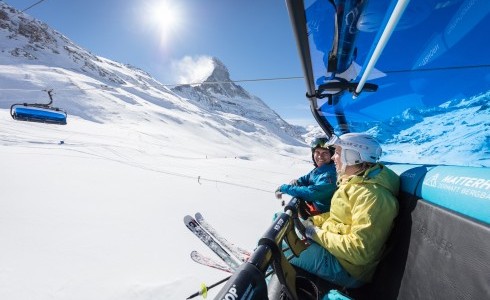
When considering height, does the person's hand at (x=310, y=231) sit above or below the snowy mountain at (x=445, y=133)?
below

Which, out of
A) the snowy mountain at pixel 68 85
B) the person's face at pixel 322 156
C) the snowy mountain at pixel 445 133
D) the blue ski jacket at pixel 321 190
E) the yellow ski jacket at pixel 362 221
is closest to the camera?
the yellow ski jacket at pixel 362 221

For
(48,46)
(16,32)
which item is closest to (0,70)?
(48,46)

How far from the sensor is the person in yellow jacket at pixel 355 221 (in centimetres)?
218

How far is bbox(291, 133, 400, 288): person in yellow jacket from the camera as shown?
218 centimetres

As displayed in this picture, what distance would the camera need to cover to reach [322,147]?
471cm

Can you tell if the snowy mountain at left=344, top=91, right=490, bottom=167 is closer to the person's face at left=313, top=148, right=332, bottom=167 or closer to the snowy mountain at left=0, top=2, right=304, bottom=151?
the person's face at left=313, top=148, right=332, bottom=167

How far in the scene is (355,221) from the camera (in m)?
2.23

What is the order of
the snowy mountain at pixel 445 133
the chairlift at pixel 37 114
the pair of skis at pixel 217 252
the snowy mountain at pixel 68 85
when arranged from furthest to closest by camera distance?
the snowy mountain at pixel 68 85 < the chairlift at pixel 37 114 < the pair of skis at pixel 217 252 < the snowy mountain at pixel 445 133

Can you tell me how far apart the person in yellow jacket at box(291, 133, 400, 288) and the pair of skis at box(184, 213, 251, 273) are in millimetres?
1078

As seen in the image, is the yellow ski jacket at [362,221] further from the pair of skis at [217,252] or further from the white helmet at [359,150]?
the pair of skis at [217,252]

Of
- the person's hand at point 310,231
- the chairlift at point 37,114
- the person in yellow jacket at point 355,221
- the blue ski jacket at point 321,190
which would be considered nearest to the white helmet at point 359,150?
the person in yellow jacket at point 355,221

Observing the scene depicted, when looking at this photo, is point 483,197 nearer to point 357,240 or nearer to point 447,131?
point 357,240

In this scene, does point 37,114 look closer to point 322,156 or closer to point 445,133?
point 322,156

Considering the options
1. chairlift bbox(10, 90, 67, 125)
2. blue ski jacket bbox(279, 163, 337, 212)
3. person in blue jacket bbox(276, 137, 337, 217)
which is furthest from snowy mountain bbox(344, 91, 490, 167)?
chairlift bbox(10, 90, 67, 125)
